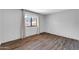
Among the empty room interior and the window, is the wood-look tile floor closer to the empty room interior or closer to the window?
the empty room interior

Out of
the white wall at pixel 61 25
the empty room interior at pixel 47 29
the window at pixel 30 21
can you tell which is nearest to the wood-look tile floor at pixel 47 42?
the empty room interior at pixel 47 29

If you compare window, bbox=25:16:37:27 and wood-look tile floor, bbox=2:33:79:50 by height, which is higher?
window, bbox=25:16:37:27

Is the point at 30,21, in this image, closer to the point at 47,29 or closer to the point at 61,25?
the point at 47,29

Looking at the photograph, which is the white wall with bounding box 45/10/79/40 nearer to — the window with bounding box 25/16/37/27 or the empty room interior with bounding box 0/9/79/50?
the empty room interior with bounding box 0/9/79/50

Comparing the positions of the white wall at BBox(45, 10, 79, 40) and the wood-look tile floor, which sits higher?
the white wall at BBox(45, 10, 79, 40)

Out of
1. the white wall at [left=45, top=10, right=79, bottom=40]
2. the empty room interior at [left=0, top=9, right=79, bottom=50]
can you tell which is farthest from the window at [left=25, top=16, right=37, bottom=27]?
the white wall at [left=45, top=10, right=79, bottom=40]

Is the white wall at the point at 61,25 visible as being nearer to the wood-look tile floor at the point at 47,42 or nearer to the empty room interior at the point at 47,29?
the empty room interior at the point at 47,29

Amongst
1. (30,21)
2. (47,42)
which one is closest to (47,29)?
(47,42)

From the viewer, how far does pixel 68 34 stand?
63.6 inches

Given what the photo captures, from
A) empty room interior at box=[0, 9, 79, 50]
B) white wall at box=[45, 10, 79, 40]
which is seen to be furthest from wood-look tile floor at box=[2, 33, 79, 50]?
white wall at box=[45, 10, 79, 40]

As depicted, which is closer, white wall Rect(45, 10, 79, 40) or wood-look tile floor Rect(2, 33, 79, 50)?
wood-look tile floor Rect(2, 33, 79, 50)
